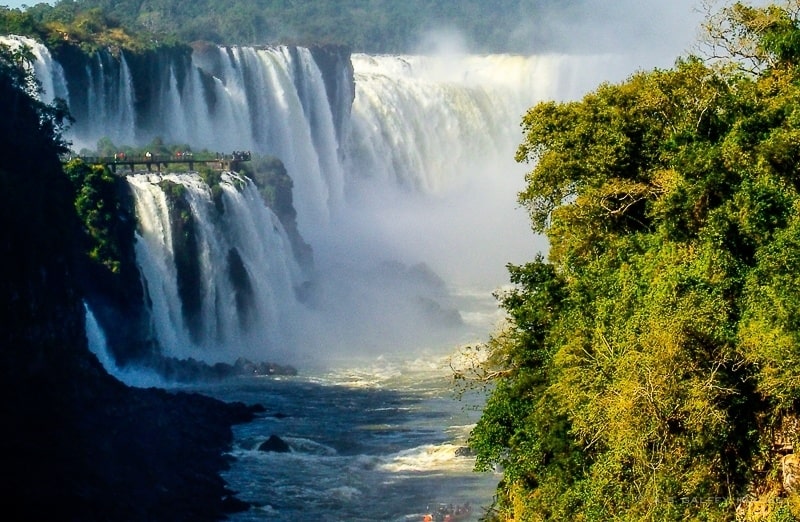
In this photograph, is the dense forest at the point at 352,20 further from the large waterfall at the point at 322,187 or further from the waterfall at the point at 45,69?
the waterfall at the point at 45,69

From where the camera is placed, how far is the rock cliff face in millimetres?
29375

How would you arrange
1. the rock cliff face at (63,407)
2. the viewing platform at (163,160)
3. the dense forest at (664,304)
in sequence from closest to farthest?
the dense forest at (664,304), the rock cliff face at (63,407), the viewing platform at (163,160)

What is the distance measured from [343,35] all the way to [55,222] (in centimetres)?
11659

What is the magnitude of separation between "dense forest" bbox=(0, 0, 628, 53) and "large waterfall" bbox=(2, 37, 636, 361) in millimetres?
20598

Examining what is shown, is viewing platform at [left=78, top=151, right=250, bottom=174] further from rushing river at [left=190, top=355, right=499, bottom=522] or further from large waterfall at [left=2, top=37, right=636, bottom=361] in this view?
rushing river at [left=190, top=355, right=499, bottom=522]

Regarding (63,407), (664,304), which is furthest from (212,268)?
(664,304)

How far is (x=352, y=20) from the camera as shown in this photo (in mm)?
160125

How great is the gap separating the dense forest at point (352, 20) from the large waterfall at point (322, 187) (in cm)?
2060

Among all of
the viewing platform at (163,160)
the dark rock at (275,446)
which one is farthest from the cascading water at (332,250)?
the viewing platform at (163,160)

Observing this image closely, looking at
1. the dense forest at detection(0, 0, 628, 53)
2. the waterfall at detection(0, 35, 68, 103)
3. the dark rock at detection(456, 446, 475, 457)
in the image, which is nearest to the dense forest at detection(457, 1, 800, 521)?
the dark rock at detection(456, 446, 475, 457)

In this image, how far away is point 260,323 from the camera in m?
51.9

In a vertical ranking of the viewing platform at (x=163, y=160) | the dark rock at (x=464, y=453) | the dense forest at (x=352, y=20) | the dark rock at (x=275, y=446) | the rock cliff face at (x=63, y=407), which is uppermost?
the dense forest at (x=352, y=20)

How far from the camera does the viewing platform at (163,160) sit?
4962 centimetres

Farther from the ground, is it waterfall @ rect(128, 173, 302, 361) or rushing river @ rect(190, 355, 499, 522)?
waterfall @ rect(128, 173, 302, 361)
